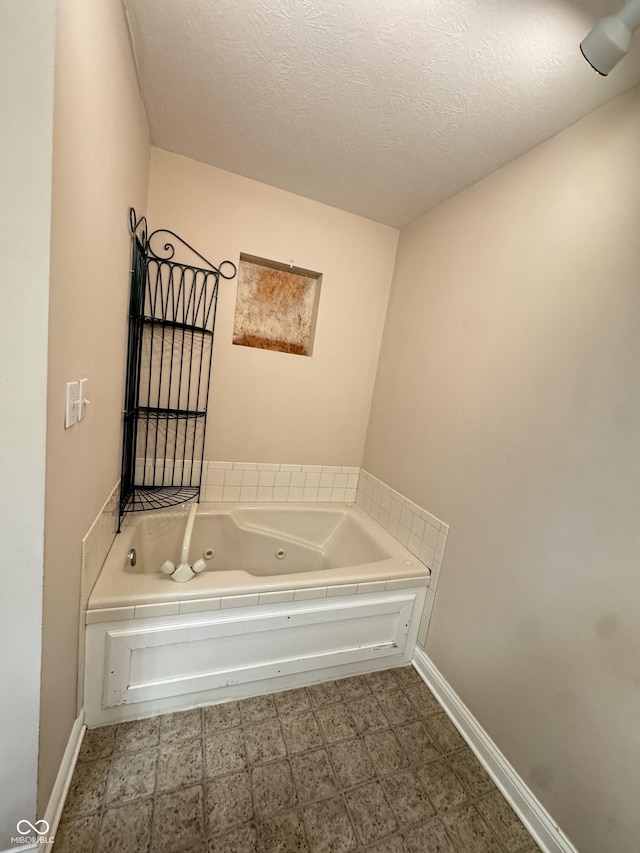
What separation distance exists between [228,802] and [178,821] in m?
0.15

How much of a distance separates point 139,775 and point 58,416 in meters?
1.26

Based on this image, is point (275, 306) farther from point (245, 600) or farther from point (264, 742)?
point (264, 742)

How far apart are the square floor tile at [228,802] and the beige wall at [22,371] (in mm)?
501

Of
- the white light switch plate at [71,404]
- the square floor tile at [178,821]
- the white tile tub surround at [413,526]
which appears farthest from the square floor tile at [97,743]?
the white tile tub surround at [413,526]

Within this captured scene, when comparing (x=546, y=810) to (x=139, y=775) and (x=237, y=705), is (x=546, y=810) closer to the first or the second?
(x=237, y=705)

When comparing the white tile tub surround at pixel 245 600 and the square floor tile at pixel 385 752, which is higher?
the white tile tub surround at pixel 245 600

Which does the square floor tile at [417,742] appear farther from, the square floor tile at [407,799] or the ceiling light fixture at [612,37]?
the ceiling light fixture at [612,37]

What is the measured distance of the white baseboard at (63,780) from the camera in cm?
93

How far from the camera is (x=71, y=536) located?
992 millimetres

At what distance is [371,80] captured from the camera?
1157 millimetres

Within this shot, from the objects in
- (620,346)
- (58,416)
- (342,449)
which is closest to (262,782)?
(58,416)

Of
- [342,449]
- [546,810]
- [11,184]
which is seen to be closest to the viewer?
[11,184]

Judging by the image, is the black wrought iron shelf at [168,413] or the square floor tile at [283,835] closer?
the square floor tile at [283,835]

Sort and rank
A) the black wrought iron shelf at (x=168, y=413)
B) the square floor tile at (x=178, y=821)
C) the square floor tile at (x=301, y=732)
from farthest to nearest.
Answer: the black wrought iron shelf at (x=168, y=413) → the square floor tile at (x=301, y=732) → the square floor tile at (x=178, y=821)
